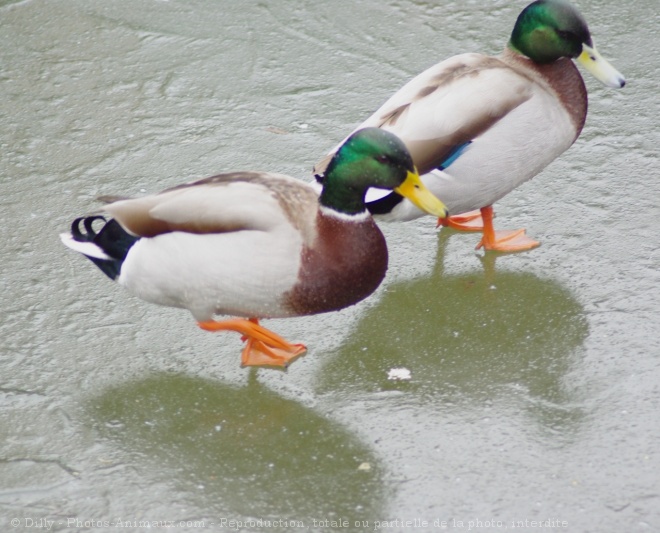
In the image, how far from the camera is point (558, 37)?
14.3ft

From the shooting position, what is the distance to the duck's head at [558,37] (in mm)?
4312

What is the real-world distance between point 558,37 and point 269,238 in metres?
1.70

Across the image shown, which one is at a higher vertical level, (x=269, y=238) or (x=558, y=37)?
(x=558, y=37)

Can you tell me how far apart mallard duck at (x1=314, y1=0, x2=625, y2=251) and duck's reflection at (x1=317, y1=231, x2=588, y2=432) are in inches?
12.7

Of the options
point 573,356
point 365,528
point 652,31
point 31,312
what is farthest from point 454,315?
point 652,31

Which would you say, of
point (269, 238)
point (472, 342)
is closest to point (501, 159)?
point (472, 342)

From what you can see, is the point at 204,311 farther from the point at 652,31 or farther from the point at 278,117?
the point at 652,31

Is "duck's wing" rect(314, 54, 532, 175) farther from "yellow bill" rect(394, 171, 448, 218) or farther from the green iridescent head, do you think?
"yellow bill" rect(394, 171, 448, 218)

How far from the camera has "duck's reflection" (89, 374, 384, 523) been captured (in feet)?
10.4

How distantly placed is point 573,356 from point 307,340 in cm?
101

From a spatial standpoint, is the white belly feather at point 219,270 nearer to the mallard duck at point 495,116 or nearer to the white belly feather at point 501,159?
the mallard duck at point 495,116

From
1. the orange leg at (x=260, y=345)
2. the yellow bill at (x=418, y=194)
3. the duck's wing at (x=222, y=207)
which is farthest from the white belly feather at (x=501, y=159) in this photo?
the orange leg at (x=260, y=345)

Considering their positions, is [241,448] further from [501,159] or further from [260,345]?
[501,159]

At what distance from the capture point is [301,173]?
4965 millimetres
